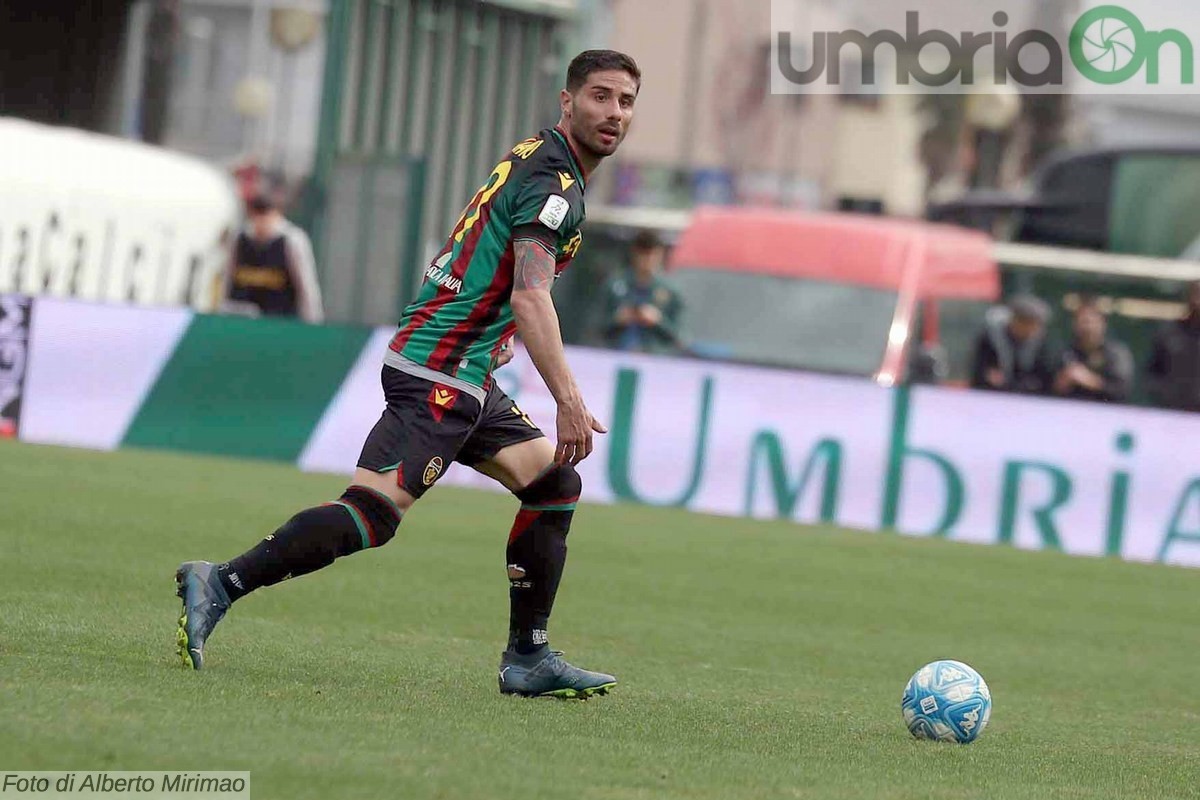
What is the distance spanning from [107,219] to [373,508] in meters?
14.9

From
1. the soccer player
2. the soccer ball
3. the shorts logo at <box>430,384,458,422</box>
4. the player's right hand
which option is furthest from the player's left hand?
the soccer ball

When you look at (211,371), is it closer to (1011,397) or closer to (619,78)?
(1011,397)

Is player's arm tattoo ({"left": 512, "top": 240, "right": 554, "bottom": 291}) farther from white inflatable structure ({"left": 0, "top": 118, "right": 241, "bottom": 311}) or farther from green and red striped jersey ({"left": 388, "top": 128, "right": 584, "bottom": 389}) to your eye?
white inflatable structure ({"left": 0, "top": 118, "right": 241, "bottom": 311})

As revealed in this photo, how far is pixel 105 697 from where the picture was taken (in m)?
6.17

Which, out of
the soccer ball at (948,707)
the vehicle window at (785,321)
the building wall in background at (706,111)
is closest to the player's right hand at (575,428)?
the soccer ball at (948,707)

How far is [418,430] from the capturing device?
23.0ft

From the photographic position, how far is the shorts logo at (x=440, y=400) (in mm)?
7055

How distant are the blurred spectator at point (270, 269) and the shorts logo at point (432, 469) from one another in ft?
37.6

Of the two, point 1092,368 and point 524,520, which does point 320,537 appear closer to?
point 524,520

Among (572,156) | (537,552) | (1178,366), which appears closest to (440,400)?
(537,552)

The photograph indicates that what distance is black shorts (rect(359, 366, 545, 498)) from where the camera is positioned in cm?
700

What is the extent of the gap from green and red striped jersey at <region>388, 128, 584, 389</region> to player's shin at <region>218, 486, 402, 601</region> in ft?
1.52

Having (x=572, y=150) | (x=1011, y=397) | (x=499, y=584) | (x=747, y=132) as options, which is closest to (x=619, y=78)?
(x=572, y=150)

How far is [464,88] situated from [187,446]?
29.6ft
